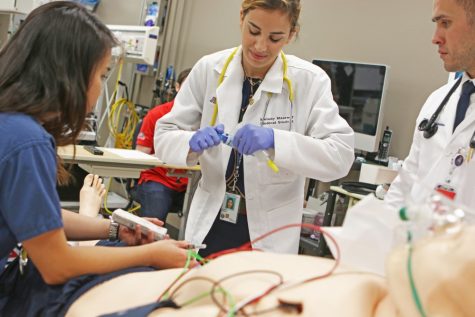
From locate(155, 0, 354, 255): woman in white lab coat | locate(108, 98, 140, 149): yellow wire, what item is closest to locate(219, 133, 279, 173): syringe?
locate(155, 0, 354, 255): woman in white lab coat

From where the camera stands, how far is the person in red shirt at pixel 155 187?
11.1 feet

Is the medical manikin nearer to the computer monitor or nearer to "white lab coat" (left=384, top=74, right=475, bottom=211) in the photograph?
"white lab coat" (left=384, top=74, right=475, bottom=211)

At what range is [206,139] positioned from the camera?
156 cm

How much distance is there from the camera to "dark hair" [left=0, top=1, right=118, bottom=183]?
3.32ft

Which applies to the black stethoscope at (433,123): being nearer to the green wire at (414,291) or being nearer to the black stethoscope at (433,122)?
the black stethoscope at (433,122)

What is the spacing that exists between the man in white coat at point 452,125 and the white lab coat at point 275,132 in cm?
25

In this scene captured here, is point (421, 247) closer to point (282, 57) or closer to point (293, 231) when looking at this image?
point (293, 231)

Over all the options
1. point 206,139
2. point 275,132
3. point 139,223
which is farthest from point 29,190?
point 275,132

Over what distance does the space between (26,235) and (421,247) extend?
68 cm

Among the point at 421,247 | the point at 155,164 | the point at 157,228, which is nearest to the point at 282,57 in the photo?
the point at 157,228

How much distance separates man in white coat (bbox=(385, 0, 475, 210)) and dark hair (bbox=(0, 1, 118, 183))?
2.70ft

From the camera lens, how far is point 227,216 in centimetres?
168

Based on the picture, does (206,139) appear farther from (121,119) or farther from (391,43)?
(121,119)

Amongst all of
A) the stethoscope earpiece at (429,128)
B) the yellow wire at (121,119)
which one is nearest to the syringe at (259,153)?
the stethoscope earpiece at (429,128)
